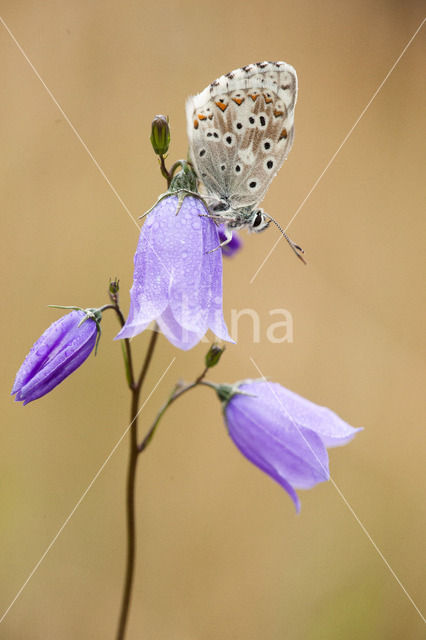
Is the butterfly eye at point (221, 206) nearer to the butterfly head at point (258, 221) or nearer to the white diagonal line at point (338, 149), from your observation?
the butterfly head at point (258, 221)

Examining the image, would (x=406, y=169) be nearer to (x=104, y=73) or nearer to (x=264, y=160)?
(x=104, y=73)

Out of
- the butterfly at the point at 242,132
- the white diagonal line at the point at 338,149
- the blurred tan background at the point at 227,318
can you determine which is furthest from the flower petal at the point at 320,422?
the white diagonal line at the point at 338,149

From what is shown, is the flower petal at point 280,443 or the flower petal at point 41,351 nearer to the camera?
the flower petal at point 41,351

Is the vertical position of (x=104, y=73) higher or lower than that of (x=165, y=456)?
higher

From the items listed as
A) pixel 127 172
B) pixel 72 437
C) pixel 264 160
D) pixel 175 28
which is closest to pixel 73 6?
pixel 175 28

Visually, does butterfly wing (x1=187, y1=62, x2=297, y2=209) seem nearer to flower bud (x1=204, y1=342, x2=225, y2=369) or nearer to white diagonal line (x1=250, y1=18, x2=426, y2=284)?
A: flower bud (x1=204, y1=342, x2=225, y2=369)

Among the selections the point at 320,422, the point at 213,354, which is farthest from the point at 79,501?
the point at 320,422

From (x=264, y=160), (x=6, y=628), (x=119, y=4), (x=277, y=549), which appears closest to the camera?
(x=264, y=160)

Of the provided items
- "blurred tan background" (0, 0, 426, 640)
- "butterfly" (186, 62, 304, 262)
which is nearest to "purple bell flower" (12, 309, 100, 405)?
"butterfly" (186, 62, 304, 262)
